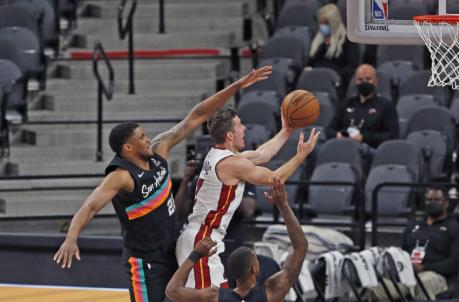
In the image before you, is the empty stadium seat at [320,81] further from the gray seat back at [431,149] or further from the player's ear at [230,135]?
the player's ear at [230,135]

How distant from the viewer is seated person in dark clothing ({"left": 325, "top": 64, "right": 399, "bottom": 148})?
1316 cm

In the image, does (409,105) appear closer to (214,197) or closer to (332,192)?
(332,192)

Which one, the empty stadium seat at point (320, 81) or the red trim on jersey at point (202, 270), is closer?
the red trim on jersey at point (202, 270)

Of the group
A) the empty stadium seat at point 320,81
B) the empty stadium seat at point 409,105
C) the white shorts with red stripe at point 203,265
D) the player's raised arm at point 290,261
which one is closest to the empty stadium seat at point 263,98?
the empty stadium seat at point 320,81

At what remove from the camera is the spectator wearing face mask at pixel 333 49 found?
1445 centimetres

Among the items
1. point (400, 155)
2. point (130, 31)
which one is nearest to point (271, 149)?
point (400, 155)

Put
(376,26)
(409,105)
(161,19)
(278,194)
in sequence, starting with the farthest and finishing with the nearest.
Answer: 1. (161,19)
2. (409,105)
3. (376,26)
4. (278,194)

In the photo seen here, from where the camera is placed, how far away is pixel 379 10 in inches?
370

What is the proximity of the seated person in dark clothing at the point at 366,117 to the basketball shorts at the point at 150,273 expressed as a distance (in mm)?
4514

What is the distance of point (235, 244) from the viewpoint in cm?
1006

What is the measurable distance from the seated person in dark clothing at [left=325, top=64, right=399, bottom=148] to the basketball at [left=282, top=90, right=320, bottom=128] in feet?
14.1

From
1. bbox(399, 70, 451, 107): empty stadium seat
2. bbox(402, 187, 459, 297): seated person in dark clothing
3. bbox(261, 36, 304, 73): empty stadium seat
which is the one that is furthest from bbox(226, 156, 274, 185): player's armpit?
bbox(261, 36, 304, 73): empty stadium seat

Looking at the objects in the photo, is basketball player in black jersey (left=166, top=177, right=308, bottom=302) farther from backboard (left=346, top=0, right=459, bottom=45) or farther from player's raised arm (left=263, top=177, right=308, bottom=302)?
backboard (left=346, top=0, right=459, bottom=45)

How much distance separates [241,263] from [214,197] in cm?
105
